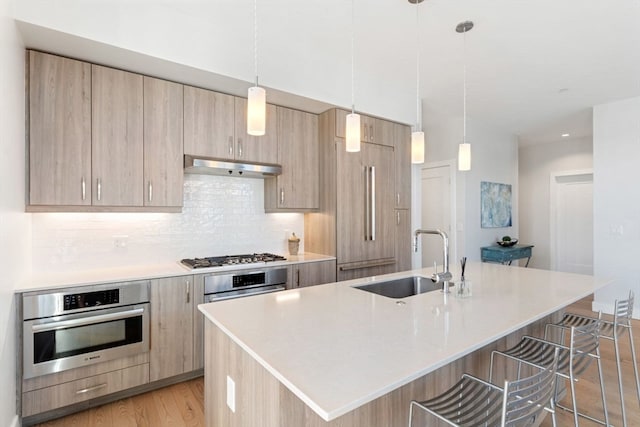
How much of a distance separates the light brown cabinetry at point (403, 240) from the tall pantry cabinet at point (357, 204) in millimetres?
22

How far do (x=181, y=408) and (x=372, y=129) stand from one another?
310 cm

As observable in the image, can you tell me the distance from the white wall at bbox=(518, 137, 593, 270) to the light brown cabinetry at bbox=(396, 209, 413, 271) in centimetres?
387

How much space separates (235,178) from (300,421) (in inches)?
103

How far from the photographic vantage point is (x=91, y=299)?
2.21m

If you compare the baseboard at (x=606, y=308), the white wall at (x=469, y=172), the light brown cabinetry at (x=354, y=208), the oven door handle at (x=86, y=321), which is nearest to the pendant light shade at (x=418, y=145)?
the light brown cabinetry at (x=354, y=208)

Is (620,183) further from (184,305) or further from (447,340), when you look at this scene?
(184,305)

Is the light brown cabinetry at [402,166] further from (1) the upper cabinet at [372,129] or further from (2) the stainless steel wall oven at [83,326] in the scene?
(2) the stainless steel wall oven at [83,326]

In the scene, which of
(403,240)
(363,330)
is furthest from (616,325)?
(403,240)

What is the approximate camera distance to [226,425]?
150 cm

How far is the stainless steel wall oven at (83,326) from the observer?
2018 mm

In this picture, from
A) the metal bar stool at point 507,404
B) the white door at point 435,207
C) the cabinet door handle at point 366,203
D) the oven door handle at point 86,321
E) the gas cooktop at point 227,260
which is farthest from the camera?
the white door at point 435,207

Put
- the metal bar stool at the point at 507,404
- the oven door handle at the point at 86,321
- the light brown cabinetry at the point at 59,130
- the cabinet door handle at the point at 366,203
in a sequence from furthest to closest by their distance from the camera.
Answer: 1. the cabinet door handle at the point at 366,203
2. the light brown cabinetry at the point at 59,130
3. the oven door handle at the point at 86,321
4. the metal bar stool at the point at 507,404

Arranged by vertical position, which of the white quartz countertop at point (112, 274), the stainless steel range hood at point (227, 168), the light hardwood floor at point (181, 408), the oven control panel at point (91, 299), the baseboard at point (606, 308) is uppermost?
the stainless steel range hood at point (227, 168)

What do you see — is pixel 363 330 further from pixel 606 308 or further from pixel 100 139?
pixel 606 308
